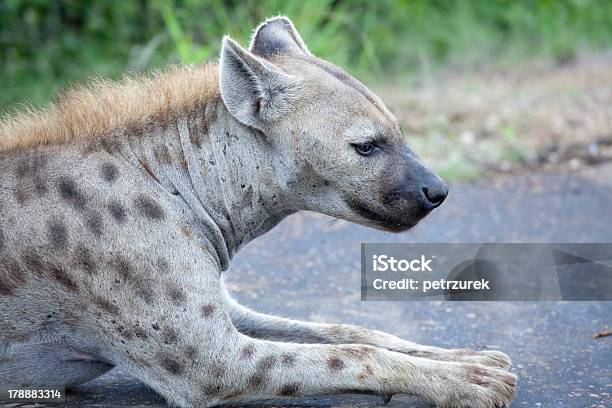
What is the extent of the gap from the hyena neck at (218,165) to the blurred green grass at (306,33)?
308 cm

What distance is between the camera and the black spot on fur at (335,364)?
3.22 metres

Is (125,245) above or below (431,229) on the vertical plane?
above

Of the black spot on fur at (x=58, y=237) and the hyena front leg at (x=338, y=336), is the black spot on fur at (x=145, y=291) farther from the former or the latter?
the hyena front leg at (x=338, y=336)

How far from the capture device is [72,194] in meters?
3.29

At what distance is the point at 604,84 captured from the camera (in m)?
7.80

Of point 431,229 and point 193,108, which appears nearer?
point 193,108

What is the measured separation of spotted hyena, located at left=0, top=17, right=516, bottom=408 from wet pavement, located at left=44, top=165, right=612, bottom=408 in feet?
0.57

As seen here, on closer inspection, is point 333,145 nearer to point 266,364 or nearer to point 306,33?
point 266,364

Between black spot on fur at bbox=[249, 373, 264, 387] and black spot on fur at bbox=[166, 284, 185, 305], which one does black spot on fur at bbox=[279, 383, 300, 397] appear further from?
black spot on fur at bbox=[166, 284, 185, 305]

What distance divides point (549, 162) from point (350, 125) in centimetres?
343

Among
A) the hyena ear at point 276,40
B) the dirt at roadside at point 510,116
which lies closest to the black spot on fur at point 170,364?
the hyena ear at point 276,40

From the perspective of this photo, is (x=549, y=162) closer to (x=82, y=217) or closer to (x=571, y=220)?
(x=571, y=220)

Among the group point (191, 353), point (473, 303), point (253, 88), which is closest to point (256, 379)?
point (191, 353)

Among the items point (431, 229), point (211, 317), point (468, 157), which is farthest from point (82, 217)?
point (468, 157)
